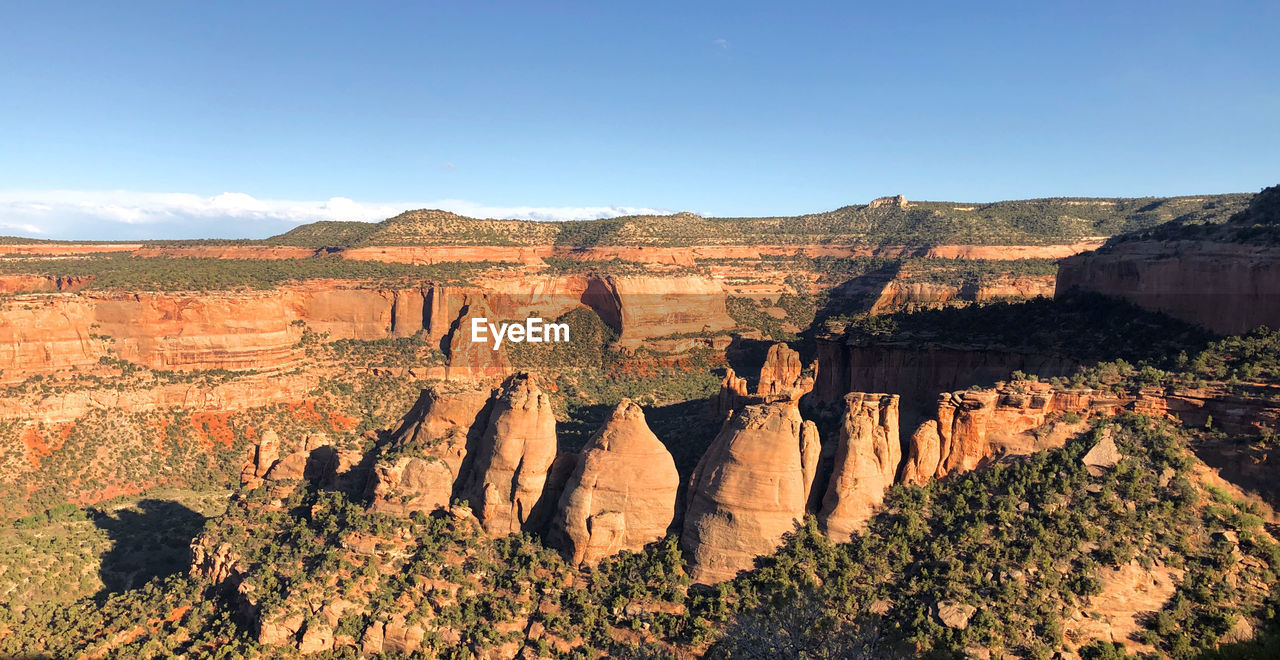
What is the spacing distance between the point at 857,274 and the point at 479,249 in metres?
50.0

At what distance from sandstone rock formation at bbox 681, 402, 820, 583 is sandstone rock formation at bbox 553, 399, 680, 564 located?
178cm

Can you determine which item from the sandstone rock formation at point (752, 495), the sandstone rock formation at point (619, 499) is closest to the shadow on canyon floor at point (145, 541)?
the sandstone rock formation at point (619, 499)

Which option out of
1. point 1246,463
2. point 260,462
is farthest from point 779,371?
point 260,462

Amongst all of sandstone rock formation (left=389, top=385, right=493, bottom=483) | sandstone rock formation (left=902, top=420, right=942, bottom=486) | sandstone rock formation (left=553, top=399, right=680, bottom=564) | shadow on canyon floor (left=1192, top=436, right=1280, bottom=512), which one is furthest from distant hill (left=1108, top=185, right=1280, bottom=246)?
sandstone rock formation (left=389, top=385, right=493, bottom=483)

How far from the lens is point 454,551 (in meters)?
31.2

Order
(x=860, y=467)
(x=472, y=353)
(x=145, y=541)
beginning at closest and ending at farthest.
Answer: (x=860, y=467), (x=145, y=541), (x=472, y=353)

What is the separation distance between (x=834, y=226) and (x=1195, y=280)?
91.3 metres

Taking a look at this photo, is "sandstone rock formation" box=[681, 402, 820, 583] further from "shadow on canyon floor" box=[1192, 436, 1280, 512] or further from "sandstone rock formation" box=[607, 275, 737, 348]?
"sandstone rock formation" box=[607, 275, 737, 348]

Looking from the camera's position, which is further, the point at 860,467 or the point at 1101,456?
the point at 860,467

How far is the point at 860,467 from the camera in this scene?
27.8 m

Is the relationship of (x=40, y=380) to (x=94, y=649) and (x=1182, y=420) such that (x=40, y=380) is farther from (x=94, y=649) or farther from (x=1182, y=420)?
(x=1182, y=420)

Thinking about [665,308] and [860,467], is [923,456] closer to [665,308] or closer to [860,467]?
[860,467]

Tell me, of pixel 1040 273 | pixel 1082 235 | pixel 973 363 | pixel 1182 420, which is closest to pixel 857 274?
pixel 1040 273

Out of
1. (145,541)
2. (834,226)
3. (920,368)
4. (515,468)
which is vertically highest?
(834,226)
